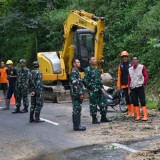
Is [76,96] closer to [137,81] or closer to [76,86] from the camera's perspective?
[76,86]

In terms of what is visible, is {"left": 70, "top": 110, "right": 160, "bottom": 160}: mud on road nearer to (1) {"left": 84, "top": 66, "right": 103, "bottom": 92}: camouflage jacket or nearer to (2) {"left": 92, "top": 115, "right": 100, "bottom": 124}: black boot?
(2) {"left": 92, "top": 115, "right": 100, "bottom": 124}: black boot

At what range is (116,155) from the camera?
8.84 m

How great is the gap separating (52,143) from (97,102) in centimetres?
285

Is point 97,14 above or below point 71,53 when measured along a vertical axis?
above

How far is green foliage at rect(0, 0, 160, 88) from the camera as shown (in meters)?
21.3

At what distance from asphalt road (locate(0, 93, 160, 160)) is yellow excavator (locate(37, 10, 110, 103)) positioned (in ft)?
16.0

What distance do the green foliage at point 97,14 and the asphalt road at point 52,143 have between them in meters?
6.64

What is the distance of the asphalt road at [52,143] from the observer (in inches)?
360

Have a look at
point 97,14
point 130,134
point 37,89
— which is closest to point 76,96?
point 130,134

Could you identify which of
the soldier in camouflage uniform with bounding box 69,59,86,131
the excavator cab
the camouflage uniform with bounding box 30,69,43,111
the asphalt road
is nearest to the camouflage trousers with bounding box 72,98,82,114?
the soldier in camouflage uniform with bounding box 69,59,86,131

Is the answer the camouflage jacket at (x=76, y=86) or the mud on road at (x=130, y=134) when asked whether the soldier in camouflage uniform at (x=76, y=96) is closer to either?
the camouflage jacket at (x=76, y=86)

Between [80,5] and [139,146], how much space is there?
2055 cm

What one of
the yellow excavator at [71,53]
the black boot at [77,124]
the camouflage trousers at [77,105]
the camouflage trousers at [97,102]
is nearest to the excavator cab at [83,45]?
the yellow excavator at [71,53]

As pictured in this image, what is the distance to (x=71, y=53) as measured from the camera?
2006 centimetres
